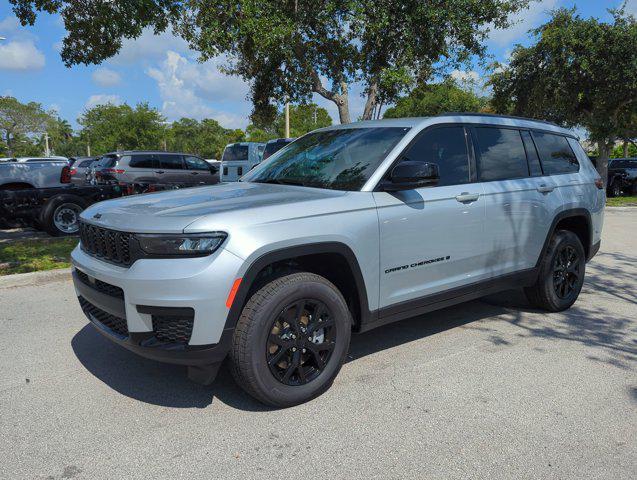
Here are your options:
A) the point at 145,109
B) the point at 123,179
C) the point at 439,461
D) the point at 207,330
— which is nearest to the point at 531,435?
the point at 439,461

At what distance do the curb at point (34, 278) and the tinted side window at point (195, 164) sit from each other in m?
10.7

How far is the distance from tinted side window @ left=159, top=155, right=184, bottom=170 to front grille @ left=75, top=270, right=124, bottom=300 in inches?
533

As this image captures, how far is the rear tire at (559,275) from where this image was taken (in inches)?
197

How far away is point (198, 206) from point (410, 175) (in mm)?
1407

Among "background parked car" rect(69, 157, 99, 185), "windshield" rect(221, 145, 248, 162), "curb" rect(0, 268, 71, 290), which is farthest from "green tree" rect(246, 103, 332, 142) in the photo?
"curb" rect(0, 268, 71, 290)

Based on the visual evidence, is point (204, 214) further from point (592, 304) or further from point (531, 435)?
point (592, 304)

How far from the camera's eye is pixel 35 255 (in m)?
7.89

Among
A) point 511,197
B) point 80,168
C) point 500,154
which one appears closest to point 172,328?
point 511,197

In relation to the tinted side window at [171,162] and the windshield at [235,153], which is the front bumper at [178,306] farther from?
the windshield at [235,153]

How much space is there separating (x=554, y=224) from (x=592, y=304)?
4.23ft

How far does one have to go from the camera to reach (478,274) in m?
4.28

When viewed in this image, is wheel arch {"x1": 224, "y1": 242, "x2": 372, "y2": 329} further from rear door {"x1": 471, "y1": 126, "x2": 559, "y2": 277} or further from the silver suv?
rear door {"x1": 471, "y1": 126, "x2": 559, "y2": 277}

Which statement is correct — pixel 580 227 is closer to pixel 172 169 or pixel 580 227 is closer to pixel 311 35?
pixel 311 35

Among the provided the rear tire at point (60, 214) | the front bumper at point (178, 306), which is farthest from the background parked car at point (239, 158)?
the front bumper at point (178, 306)
